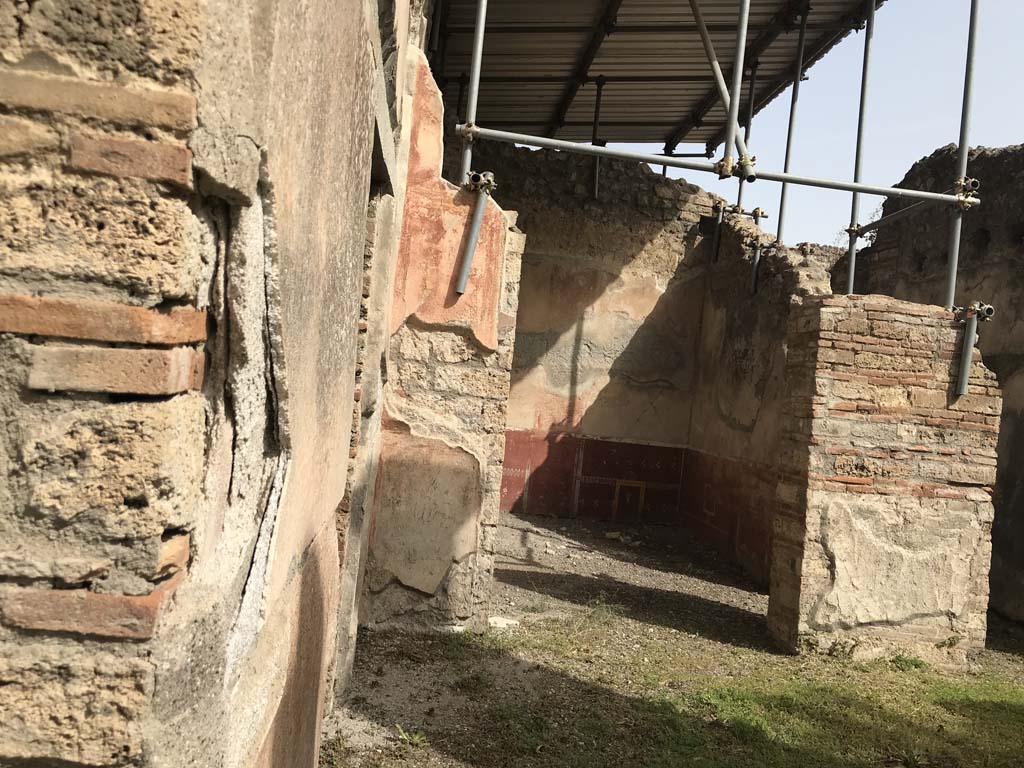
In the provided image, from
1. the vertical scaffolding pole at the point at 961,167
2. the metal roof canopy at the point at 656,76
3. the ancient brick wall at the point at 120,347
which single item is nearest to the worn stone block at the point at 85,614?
the ancient brick wall at the point at 120,347

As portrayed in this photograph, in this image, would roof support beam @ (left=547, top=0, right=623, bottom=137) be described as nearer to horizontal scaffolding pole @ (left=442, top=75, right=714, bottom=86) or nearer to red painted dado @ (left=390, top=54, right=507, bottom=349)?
horizontal scaffolding pole @ (left=442, top=75, right=714, bottom=86)

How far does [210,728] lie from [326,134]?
3.14 ft

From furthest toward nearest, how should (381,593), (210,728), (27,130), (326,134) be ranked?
1. (381,593)
2. (326,134)
3. (210,728)
4. (27,130)

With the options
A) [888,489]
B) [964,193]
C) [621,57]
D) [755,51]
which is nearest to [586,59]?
[621,57]

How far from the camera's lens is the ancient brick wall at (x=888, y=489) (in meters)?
5.18

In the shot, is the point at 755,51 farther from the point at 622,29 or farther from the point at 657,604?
the point at 657,604

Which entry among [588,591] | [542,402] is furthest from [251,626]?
[542,402]

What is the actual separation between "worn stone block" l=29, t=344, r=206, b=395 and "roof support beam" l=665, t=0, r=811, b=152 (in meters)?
7.68

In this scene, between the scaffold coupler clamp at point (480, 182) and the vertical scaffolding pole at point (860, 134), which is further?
the vertical scaffolding pole at point (860, 134)

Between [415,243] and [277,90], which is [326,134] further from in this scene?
[415,243]

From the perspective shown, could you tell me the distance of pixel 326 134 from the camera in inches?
57.6

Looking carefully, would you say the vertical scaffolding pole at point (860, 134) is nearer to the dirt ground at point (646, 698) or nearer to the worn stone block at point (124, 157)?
the dirt ground at point (646, 698)

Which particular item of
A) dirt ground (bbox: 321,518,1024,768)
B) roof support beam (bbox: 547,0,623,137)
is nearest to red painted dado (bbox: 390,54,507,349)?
dirt ground (bbox: 321,518,1024,768)

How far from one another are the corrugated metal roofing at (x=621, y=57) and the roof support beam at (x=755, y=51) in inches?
0.4
